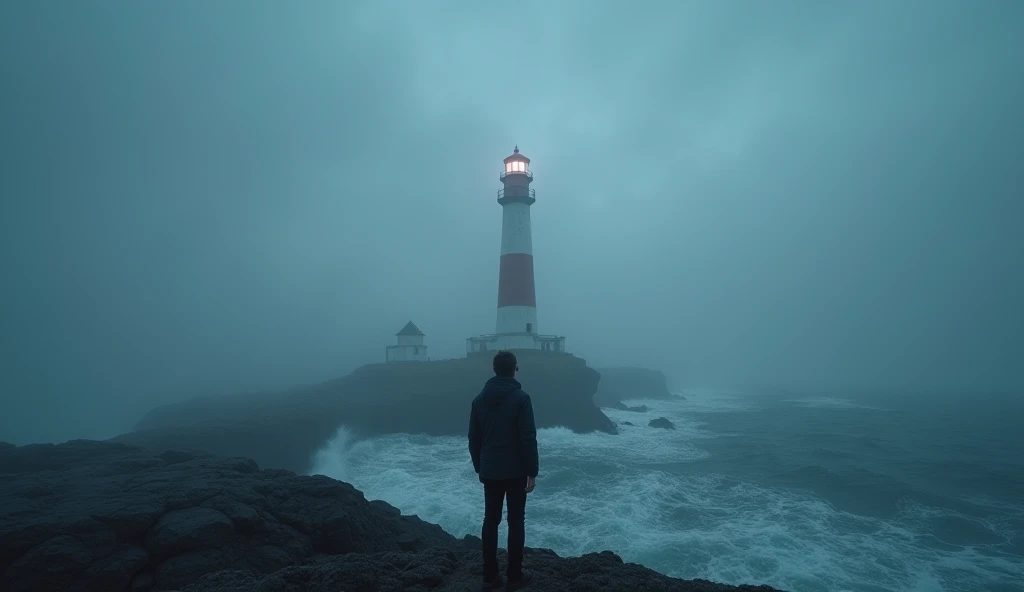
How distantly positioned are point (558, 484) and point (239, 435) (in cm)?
1536

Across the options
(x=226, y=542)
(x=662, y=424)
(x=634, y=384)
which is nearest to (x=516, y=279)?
(x=662, y=424)

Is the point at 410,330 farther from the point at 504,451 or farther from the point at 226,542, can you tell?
the point at 504,451

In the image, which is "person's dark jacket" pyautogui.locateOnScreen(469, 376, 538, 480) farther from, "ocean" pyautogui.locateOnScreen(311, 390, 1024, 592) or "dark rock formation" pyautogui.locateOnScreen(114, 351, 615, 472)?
"dark rock formation" pyautogui.locateOnScreen(114, 351, 615, 472)

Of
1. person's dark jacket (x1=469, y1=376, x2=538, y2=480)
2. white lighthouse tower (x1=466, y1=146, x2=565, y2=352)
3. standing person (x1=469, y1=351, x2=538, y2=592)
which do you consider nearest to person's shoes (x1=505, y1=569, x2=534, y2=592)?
standing person (x1=469, y1=351, x2=538, y2=592)

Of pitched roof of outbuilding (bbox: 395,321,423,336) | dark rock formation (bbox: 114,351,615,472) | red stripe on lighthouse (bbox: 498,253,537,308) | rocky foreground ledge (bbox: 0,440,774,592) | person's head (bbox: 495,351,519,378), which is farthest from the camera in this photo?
pitched roof of outbuilding (bbox: 395,321,423,336)

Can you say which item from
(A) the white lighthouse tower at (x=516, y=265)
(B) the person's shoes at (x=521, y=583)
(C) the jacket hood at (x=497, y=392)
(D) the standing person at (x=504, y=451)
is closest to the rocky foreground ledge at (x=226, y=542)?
(B) the person's shoes at (x=521, y=583)

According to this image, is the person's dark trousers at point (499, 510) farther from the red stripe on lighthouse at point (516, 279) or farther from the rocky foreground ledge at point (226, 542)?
the red stripe on lighthouse at point (516, 279)

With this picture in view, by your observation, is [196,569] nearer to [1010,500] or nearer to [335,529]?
[335,529]

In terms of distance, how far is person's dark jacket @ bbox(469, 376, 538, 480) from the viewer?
4.16 m

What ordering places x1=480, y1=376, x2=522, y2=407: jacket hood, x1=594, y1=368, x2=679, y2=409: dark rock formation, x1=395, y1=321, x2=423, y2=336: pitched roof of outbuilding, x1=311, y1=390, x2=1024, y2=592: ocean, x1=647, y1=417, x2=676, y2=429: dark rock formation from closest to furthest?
x1=480, y1=376, x2=522, y2=407: jacket hood < x1=311, y1=390, x2=1024, y2=592: ocean < x1=647, y1=417, x2=676, y2=429: dark rock formation < x1=395, y1=321, x2=423, y2=336: pitched roof of outbuilding < x1=594, y1=368, x2=679, y2=409: dark rock formation

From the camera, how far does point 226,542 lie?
743 cm

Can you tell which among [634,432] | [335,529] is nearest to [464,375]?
[634,432]

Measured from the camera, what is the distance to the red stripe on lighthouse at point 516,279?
36.8m

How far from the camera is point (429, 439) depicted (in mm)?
29984
